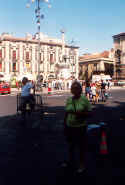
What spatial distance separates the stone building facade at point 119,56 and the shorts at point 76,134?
198ft

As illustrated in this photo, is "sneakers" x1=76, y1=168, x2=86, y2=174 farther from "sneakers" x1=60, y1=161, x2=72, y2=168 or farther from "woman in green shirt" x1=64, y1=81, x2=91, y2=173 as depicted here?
"sneakers" x1=60, y1=161, x2=72, y2=168

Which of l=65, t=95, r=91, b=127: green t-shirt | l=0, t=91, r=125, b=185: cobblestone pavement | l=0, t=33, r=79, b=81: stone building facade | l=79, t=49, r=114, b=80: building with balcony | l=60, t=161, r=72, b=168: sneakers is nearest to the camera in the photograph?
l=0, t=91, r=125, b=185: cobblestone pavement

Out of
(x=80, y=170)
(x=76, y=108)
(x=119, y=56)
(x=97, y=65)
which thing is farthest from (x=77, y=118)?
(x=97, y=65)

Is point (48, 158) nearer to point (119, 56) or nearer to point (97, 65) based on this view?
point (119, 56)

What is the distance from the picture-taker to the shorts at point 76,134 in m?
4.27

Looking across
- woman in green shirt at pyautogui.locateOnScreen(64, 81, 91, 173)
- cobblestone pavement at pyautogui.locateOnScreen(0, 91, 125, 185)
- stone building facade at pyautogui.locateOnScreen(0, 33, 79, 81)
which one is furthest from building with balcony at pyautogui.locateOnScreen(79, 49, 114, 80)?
woman in green shirt at pyautogui.locateOnScreen(64, 81, 91, 173)

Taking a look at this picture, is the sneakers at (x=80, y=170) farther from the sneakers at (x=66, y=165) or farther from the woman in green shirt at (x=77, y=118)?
the sneakers at (x=66, y=165)

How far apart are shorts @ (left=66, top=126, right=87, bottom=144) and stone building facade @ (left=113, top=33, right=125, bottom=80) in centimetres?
6038

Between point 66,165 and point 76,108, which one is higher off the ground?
point 76,108

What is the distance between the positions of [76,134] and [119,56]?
62.7 m

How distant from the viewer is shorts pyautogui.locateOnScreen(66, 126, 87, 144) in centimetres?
427

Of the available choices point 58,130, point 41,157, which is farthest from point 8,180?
point 58,130

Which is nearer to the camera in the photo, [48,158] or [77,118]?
[77,118]

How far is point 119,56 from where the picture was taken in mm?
64688
